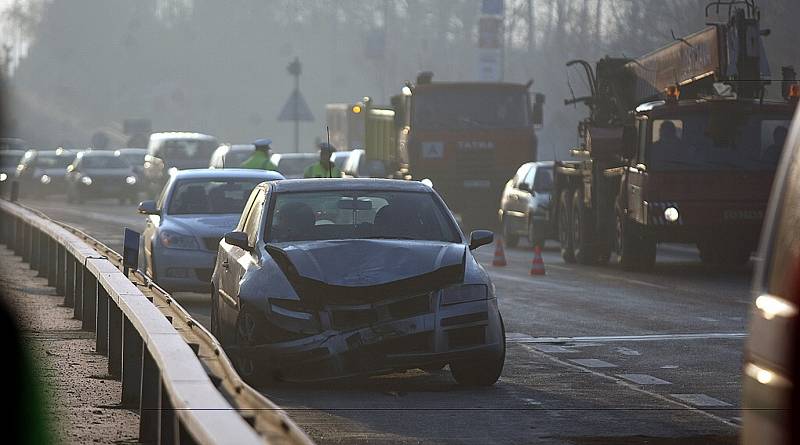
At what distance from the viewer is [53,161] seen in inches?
2506

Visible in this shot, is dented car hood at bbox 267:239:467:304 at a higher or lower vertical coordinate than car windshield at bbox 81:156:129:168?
higher

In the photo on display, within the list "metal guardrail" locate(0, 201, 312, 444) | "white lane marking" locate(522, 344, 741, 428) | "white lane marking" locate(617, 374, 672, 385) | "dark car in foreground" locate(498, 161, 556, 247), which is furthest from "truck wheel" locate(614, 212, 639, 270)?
"white lane marking" locate(617, 374, 672, 385)

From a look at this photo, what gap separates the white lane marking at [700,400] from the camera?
11.0 m

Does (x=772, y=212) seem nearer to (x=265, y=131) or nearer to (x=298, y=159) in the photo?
(x=298, y=159)

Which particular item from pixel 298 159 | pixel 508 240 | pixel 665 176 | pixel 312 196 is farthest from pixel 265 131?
pixel 312 196

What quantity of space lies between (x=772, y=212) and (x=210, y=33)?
154436 millimetres

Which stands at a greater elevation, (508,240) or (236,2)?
(236,2)

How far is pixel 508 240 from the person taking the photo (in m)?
34.7

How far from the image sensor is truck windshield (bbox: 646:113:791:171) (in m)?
24.4

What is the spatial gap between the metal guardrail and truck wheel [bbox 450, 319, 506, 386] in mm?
1972

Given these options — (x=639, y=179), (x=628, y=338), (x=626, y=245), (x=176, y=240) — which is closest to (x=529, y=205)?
(x=626, y=245)

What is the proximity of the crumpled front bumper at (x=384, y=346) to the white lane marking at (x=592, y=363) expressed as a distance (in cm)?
205

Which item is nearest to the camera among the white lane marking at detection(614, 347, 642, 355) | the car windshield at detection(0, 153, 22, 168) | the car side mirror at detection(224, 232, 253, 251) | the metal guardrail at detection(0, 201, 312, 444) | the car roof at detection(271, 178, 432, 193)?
the metal guardrail at detection(0, 201, 312, 444)

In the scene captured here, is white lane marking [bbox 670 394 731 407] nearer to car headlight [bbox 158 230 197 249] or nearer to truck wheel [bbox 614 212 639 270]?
car headlight [bbox 158 230 197 249]
